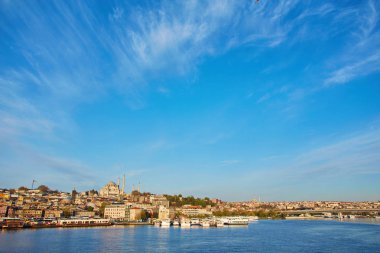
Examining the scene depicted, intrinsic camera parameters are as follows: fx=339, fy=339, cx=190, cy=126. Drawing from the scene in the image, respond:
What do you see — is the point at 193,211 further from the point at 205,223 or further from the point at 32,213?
the point at 32,213

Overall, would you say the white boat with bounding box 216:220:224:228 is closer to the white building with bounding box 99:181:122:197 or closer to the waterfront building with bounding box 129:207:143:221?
the waterfront building with bounding box 129:207:143:221

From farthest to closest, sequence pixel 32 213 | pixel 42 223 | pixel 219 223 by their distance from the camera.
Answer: pixel 32 213, pixel 219 223, pixel 42 223

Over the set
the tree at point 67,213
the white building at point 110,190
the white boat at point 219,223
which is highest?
the white building at point 110,190

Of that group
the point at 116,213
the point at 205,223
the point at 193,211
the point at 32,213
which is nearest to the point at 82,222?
the point at 32,213

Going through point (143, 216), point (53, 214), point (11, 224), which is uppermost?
point (53, 214)

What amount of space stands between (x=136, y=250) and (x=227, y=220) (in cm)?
4197

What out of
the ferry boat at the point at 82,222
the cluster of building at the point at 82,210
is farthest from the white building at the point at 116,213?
the ferry boat at the point at 82,222

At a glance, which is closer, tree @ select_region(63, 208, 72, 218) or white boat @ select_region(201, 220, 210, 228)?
white boat @ select_region(201, 220, 210, 228)

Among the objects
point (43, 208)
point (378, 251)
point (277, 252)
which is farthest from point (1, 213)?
point (378, 251)

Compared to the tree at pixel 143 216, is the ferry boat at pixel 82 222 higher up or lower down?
lower down

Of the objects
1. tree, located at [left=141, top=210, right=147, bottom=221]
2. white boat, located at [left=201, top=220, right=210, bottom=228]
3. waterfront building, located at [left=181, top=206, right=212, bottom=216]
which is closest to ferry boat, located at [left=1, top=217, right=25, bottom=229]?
tree, located at [left=141, top=210, right=147, bottom=221]

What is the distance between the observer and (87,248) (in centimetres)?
2572

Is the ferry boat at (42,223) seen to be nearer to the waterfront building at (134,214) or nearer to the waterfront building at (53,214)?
the waterfront building at (53,214)

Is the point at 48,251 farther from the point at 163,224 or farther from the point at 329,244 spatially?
the point at 163,224
